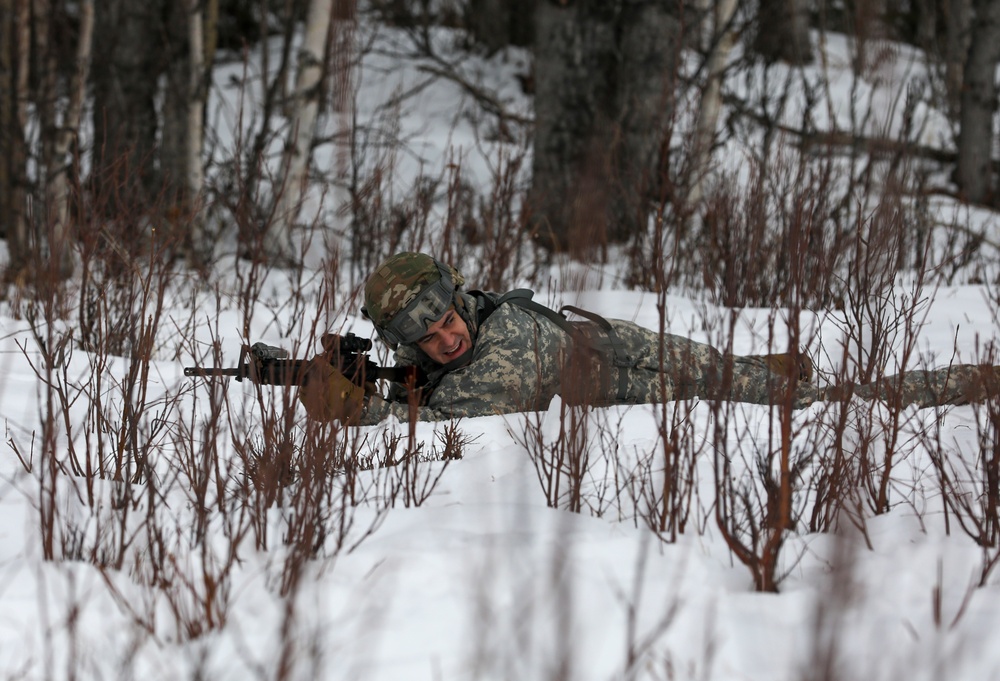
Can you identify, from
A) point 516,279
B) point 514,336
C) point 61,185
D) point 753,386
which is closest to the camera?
point 514,336

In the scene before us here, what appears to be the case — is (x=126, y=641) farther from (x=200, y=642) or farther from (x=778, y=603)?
(x=778, y=603)

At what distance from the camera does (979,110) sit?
30.2ft

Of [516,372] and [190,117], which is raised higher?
[190,117]

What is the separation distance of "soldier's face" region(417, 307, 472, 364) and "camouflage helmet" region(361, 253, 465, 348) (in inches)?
1.9

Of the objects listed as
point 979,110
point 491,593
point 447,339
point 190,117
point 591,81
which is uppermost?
point 979,110

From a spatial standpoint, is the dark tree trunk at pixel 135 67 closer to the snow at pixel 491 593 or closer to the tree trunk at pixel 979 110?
the snow at pixel 491 593

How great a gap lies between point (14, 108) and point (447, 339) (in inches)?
178

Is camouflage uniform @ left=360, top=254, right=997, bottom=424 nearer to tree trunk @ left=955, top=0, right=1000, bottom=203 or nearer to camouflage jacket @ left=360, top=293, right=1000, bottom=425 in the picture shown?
camouflage jacket @ left=360, top=293, right=1000, bottom=425

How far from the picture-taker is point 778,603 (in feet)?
5.41

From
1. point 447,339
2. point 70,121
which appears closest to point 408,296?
point 447,339

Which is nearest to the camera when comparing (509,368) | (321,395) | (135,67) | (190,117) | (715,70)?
(321,395)

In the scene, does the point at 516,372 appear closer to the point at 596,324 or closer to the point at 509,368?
the point at 509,368

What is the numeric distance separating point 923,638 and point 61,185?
20.4 ft

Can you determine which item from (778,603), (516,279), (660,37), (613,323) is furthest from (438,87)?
(778,603)
